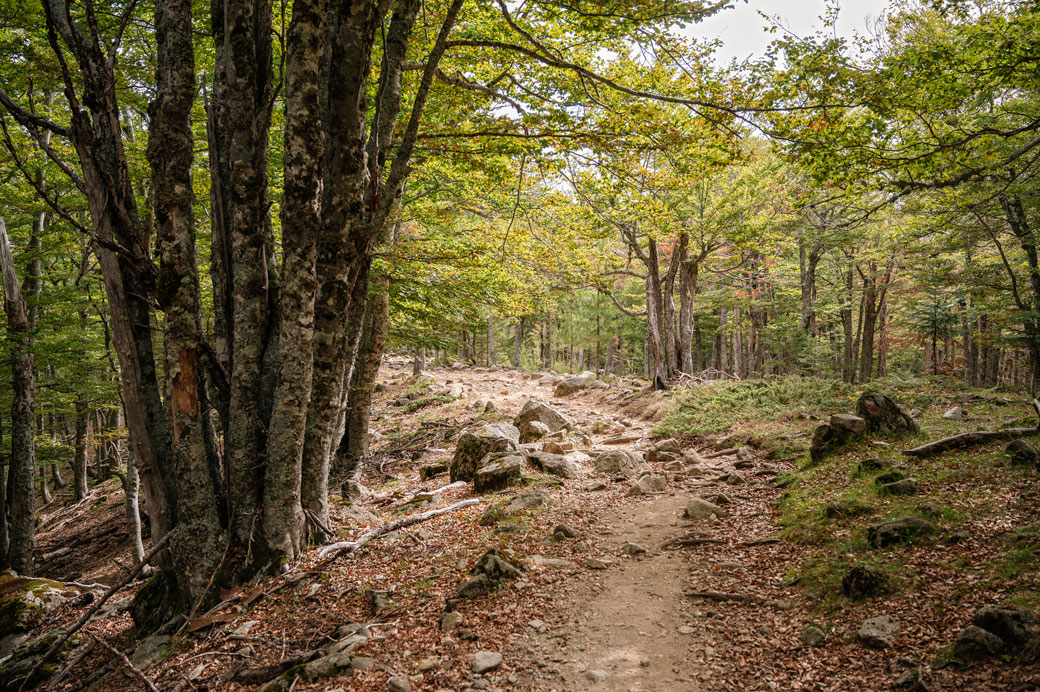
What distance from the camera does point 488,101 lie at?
311 inches

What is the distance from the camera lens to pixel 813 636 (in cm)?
368

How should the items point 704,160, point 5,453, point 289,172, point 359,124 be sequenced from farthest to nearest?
point 5,453
point 704,160
point 359,124
point 289,172

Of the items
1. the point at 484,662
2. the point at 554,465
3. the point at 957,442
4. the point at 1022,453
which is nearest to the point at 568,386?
the point at 554,465

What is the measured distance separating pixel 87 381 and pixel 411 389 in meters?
11.4

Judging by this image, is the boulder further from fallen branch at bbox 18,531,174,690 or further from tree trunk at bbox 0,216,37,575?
tree trunk at bbox 0,216,37,575

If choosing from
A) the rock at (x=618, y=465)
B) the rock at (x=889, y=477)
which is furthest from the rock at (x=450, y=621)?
the rock at (x=889, y=477)

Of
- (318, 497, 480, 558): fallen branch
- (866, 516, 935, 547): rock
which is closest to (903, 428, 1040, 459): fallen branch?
(866, 516, 935, 547): rock

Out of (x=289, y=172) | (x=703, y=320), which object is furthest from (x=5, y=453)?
(x=703, y=320)

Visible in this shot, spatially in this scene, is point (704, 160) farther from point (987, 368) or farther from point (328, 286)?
point (987, 368)

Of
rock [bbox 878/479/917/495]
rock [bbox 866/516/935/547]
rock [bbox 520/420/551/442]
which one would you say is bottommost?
rock [bbox 520/420/551/442]

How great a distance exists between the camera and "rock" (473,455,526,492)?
7848mm

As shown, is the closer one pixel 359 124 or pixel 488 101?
pixel 359 124

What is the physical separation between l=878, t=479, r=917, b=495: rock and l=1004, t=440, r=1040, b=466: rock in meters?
1.18

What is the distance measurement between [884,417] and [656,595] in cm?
599
